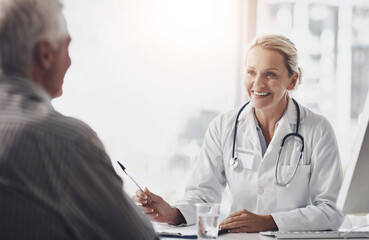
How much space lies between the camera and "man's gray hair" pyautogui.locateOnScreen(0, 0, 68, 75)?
1.02 meters

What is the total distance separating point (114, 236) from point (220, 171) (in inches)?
59.8

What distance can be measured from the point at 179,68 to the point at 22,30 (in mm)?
2612

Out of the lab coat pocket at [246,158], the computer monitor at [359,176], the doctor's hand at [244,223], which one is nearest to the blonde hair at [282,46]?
the lab coat pocket at [246,158]

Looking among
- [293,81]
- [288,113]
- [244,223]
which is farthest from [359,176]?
[293,81]

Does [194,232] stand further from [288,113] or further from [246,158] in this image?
[288,113]

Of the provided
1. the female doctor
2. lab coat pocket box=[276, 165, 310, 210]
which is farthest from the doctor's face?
lab coat pocket box=[276, 165, 310, 210]

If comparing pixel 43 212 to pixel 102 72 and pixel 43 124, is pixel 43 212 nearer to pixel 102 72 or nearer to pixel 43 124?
pixel 43 124

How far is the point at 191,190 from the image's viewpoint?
243 cm

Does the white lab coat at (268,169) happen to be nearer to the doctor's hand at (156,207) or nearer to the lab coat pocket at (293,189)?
the lab coat pocket at (293,189)

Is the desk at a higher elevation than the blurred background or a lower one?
lower

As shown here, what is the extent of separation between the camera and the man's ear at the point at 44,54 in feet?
3.44

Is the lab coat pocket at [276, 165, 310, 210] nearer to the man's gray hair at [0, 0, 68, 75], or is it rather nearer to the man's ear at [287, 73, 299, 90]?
the man's ear at [287, 73, 299, 90]

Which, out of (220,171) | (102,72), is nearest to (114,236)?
(220,171)

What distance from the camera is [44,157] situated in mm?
946
